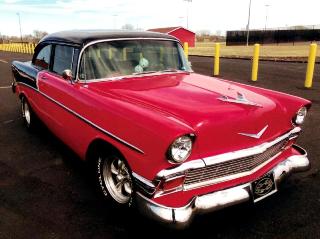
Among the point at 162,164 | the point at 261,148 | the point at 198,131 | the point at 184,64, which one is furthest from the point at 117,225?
the point at 184,64

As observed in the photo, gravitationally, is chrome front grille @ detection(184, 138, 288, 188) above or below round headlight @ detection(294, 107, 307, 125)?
below

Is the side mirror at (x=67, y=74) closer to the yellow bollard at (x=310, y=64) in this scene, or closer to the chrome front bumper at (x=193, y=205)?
the chrome front bumper at (x=193, y=205)

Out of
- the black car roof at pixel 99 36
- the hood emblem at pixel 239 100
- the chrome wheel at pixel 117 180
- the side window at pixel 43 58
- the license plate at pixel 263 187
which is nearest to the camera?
the license plate at pixel 263 187

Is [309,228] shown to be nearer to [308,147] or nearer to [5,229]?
[308,147]

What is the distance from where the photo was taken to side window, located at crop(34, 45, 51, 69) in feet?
15.9

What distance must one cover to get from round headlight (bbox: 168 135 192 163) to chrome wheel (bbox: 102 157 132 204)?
79 centimetres

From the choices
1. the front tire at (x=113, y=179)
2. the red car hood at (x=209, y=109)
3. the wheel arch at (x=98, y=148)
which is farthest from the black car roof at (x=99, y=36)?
the front tire at (x=113, y=179)

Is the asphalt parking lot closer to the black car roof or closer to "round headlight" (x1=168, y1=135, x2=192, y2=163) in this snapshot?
"round headlight" (x1=168, y1=135, x2=192, y2=163)

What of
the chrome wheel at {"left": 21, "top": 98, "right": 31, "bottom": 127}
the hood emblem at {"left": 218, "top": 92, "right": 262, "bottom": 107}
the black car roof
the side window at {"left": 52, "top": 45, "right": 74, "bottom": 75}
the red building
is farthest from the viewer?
the red building

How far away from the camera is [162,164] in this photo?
2.53 meters

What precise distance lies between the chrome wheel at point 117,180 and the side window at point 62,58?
143 cm

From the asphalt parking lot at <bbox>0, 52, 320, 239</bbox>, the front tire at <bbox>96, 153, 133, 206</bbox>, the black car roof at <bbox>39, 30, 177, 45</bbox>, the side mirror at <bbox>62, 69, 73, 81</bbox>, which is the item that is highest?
Answer: the black car roof at <bbox>39, 30, 177, 45</bbox>

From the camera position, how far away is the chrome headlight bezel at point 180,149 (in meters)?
2.49

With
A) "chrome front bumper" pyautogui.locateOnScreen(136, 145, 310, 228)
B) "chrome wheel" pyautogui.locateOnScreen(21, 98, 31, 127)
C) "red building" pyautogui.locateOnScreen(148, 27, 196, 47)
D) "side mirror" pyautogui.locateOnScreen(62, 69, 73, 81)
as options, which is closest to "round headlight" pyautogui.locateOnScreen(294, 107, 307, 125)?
"chrome front bumper" pyautogui.locateOnScreen(136, 145, 310, 228)
